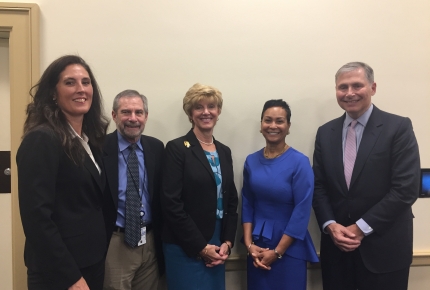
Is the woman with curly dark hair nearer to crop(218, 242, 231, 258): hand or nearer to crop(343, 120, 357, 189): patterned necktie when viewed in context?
crop(218, 242, 231, 258): hand

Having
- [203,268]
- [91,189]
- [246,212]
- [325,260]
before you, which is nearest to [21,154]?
[91,189]

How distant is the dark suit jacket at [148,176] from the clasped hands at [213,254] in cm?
31

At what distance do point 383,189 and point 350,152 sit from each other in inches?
10.5

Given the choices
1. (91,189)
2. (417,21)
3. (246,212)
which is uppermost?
(417,21)

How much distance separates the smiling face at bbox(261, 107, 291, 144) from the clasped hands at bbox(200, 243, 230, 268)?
0.70 metres

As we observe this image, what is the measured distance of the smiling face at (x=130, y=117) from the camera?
5.53 ft

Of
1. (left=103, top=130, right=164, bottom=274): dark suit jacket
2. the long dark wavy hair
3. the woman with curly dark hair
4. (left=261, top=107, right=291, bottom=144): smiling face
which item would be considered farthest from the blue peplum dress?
the long dark wavy hair

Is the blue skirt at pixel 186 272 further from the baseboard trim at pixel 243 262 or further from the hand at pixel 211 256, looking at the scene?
the baseboard trim at pixel 243 262

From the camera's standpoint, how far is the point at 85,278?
51.2 inches

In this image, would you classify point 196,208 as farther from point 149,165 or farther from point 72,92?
point 72,92

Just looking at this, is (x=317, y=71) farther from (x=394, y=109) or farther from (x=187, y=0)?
(x=187, y=0)

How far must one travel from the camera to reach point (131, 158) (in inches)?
67.4

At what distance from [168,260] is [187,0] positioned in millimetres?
1708

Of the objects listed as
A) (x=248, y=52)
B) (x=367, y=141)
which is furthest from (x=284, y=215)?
(x=248, y=52)
